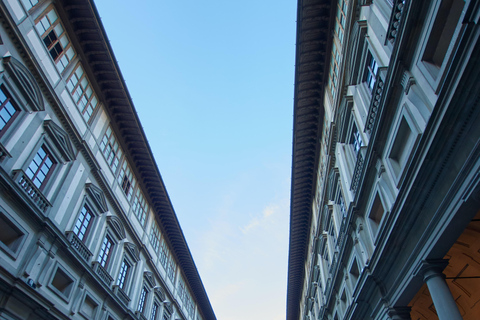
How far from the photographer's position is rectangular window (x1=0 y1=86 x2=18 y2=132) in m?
12.3

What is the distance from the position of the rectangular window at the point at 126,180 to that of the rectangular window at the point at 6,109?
31.6ft

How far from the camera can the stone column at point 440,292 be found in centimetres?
914

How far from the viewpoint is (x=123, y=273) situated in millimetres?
21219

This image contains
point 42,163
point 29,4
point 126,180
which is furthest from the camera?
point 126,180

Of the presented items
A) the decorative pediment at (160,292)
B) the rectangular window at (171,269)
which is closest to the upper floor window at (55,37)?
the decorative pediment at (160,292)

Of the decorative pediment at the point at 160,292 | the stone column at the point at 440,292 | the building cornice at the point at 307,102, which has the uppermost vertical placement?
the building cornice at the point at 307,102

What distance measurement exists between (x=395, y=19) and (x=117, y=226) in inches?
725

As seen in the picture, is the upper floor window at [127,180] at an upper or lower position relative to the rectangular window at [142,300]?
upper

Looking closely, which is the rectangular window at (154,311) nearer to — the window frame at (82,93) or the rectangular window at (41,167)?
the rectangular window at (41,167)

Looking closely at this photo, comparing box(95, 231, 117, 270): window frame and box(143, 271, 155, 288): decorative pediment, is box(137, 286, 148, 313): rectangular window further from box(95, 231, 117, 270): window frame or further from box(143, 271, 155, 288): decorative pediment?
box(95, 231, 117, 270): window frame

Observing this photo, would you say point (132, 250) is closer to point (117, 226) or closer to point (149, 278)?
point (117, 226)

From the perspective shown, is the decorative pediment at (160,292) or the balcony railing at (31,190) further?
the decorative pediment at (160,292)

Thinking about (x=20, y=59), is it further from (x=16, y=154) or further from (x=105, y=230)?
(x=105, y=230)

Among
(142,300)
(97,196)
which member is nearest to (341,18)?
(97,196)
